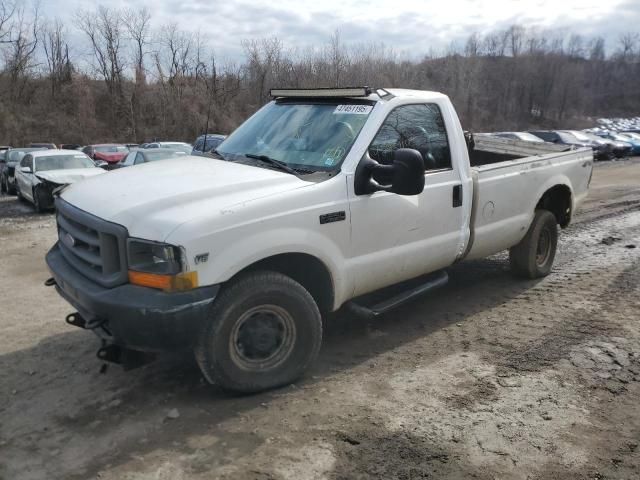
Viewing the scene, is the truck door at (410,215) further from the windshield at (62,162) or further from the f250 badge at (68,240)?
the windshield at (62,162)

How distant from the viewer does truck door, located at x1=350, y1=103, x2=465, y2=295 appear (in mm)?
4219

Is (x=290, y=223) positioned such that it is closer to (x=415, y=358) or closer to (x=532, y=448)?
(x=415, y=358)

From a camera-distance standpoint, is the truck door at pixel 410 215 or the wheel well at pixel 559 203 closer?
the truck door at pixel 410 215

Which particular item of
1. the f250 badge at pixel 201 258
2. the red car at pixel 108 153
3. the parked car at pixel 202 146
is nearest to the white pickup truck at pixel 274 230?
the f250 badge at pixel 201 258

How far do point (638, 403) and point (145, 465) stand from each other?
10.4 ft

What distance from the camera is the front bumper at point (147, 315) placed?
10.7 feet

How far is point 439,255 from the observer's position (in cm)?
488

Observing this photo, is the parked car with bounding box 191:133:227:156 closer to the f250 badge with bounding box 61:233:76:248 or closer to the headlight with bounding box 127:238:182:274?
the f250 badge with bounding box 61:233:76:248

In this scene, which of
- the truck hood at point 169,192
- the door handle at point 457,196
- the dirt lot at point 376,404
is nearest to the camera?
the dirt lot at point 376,404

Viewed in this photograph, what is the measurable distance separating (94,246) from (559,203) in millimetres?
5403

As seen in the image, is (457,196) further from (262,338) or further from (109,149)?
(109,149)

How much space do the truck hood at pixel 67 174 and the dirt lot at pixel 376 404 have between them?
7.96 metres

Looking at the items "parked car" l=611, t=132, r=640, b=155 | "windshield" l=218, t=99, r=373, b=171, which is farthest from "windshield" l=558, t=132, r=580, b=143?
"windshield" l=218, t=99, r=373, b=171

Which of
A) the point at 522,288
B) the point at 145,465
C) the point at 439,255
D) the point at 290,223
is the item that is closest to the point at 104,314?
the point at 145,465
